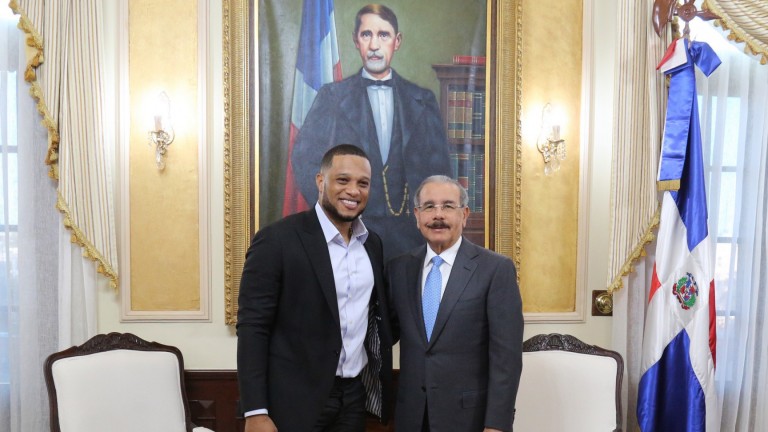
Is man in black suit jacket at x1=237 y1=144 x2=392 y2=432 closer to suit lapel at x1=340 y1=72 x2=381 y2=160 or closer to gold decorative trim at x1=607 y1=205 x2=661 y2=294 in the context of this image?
suit lapel at x1=340 y1=72 x2=381 y2=160

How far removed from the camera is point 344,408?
94.0 inches

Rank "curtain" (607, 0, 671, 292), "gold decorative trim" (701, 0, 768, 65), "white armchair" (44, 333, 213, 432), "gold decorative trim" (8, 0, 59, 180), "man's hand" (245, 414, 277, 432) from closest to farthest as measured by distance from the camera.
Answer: "man's hand" (245, 414, 277, 432) < "white armchair" (44, 333, 213, 432) < "gold decorative trim" (8, 0, 59, 180) < "gold decorative trim" (701, 0, 768, 65) < "curtain" (607, 0, 671, 292)

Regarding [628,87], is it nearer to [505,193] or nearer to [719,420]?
[505,193]

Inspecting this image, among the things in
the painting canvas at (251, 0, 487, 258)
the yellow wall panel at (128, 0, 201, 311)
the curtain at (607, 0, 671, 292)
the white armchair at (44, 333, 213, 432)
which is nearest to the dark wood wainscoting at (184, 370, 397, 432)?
the white armchair at (44, 333, 213, 432)

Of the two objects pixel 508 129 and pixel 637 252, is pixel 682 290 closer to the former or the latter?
pixel 637 252

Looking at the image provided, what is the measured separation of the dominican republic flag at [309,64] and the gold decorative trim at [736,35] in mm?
2214

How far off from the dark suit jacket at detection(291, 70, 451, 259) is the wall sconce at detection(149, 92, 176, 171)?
753 millimetres

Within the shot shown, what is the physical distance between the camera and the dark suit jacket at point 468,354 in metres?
2.24

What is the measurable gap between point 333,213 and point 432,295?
544 millimetres

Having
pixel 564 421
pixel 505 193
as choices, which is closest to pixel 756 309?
pixel 564 421

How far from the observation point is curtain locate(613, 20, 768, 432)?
3402 mm

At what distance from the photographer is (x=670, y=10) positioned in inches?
131

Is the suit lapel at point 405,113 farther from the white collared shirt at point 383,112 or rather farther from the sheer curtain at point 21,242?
the sheer curtain at point 21,242

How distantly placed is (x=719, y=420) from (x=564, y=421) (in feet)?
3.10
